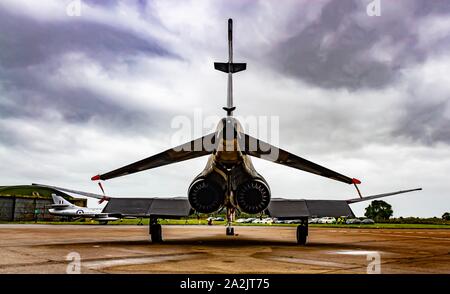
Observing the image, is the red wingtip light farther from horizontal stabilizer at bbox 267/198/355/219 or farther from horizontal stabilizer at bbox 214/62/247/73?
horizontal stabilizer at bbox 214/62/247/73

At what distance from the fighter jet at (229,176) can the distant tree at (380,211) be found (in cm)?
7280

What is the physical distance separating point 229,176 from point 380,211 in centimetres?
7582

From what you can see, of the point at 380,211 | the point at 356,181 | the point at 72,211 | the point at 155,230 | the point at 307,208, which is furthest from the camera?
the point at 380,211

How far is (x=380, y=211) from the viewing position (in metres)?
77.7

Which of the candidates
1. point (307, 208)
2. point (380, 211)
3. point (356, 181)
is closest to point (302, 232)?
point (307, 208)

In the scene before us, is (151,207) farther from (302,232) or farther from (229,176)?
(302,232)

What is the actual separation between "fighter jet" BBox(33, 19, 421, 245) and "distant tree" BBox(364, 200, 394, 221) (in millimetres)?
72804

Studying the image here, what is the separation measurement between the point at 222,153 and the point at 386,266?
4.73 meters

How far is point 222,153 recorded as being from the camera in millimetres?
9789

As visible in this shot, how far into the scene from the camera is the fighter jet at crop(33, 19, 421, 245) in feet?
31.4

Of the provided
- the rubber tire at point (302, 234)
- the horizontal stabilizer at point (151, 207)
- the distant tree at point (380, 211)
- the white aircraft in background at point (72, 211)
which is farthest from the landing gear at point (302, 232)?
the distant tree at point (380, 211)

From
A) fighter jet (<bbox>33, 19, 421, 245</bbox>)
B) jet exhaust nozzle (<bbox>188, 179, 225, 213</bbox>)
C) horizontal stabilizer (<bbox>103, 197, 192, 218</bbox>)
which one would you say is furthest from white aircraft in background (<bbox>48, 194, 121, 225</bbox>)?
jet exhaust nozzle (<bbox>188, 179, 225, 213</bbox>)
